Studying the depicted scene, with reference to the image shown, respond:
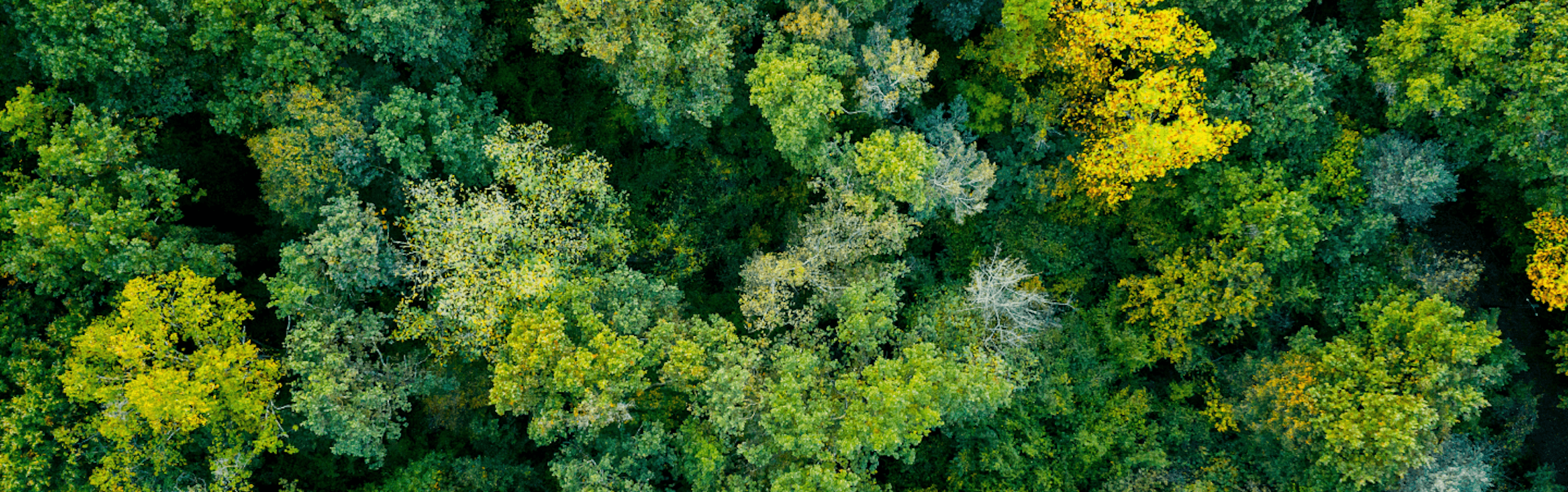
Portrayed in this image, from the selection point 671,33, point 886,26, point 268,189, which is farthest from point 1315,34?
point 268,189

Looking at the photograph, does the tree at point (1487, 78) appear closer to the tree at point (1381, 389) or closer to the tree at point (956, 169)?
the tree at point (1381, 389)

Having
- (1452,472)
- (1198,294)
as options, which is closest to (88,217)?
(1198,294)

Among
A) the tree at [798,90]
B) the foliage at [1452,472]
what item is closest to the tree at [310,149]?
the tree at [798,90]

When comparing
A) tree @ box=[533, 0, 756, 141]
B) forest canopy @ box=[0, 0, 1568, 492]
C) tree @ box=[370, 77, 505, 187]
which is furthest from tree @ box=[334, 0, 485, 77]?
tree @ box=[533, 0, 756, 141]

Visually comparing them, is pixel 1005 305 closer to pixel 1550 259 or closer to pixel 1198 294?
pixel 1198 294

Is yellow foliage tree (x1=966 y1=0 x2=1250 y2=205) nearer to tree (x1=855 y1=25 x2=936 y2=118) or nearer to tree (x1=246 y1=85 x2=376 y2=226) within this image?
tree (x1=855 y1=25 x2=936 y2=118)
